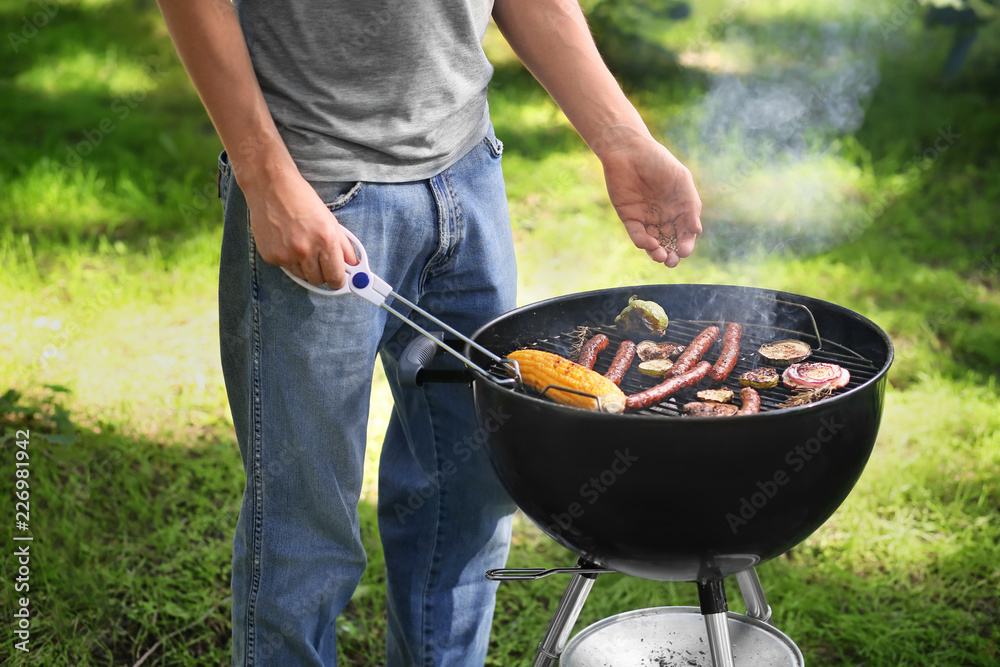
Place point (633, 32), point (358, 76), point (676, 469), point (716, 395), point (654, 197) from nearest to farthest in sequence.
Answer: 1. point (676, 469)
2. point (358, 76)
3. point (716, 395)
4. point (654, 197)
5. point (633, 32)

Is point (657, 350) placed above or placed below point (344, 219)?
below

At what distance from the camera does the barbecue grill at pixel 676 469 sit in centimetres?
136

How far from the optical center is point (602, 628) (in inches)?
79.6

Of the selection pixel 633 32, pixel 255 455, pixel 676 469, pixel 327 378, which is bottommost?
pixel 633 32

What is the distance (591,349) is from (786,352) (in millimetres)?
406

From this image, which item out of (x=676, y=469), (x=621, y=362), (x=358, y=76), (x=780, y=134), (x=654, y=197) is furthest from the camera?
(x=780, y=134)

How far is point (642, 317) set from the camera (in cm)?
194

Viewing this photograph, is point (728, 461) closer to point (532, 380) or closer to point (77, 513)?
point (532, 380)

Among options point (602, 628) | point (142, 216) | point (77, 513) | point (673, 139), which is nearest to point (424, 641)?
A: point (602, 628)

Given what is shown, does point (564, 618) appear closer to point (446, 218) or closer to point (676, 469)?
point (676, 469)

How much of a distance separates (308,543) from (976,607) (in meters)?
2.07

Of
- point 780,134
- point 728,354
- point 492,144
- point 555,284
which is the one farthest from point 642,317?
point 780,134

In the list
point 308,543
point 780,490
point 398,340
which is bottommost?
point 308,543

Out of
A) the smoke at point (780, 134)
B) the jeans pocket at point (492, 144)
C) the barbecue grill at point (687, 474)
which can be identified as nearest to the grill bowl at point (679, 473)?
the barbecue grill at point (687, 474)
